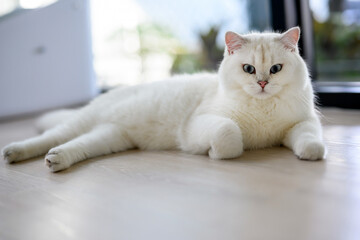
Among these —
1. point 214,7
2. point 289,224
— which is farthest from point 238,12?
point 289,224

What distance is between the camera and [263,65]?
1674 millimetres

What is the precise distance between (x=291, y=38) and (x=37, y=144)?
152 cm

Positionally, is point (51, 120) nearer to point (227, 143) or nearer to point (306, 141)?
point (227, 143)

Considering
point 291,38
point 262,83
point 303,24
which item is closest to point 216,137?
point 262,83

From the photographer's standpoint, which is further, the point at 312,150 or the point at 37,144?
the point at 37,144

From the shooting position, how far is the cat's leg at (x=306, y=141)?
5.24ft

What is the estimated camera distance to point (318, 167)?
4.98 ft

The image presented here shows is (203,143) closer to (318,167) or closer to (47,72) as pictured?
(318,167)

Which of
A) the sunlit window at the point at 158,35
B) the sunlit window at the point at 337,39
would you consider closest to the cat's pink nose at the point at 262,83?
the sunlit window at the point at 337,39

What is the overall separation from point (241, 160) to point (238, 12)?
2368mm

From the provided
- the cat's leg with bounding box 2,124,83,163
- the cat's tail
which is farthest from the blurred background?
the cat's leg with bounding box 2,124,83,163

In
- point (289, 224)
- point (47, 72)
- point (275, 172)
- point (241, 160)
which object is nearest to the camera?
point (289, 224)

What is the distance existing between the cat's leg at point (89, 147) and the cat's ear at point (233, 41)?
83 cm

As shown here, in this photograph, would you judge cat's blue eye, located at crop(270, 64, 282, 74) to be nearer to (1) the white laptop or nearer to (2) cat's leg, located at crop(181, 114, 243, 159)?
(2) cat's leg, located at crop(181, 114, 243, 159)
